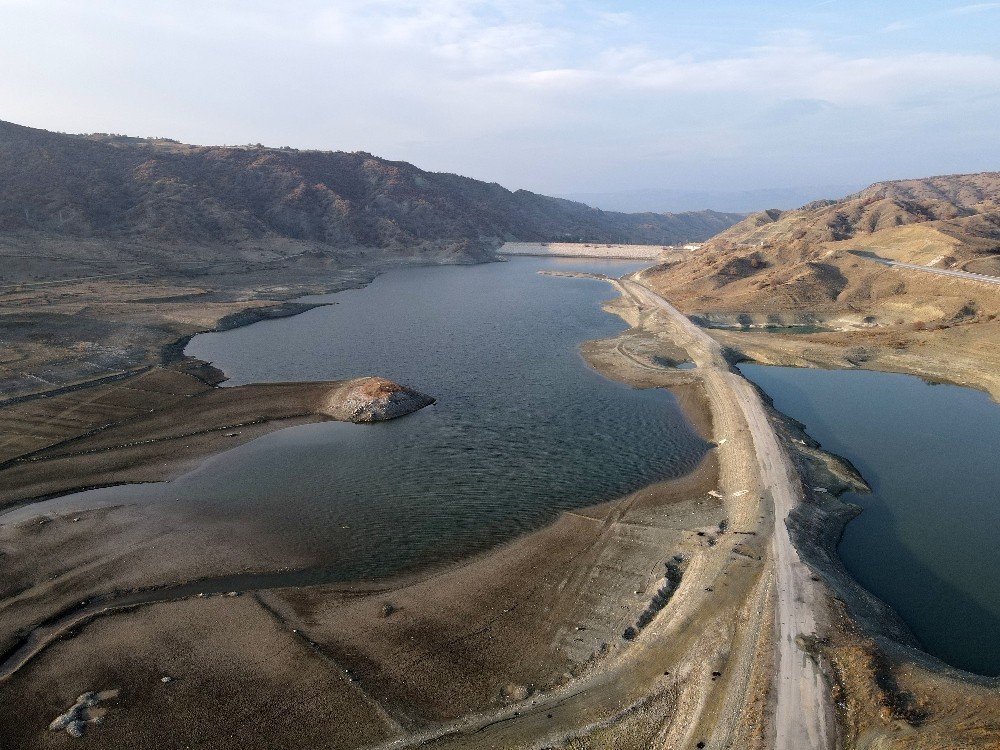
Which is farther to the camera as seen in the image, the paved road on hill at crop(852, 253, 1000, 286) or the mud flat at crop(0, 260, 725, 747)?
the paved road on hill at crop(852, 253, 1000, 286)

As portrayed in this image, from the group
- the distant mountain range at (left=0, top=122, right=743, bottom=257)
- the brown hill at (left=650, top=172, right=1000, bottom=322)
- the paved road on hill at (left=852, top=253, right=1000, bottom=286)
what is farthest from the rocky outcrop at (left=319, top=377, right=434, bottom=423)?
the distant mountain range at (left=0, top=122, right=743, bottom=257)

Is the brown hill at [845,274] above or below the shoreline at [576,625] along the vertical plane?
above

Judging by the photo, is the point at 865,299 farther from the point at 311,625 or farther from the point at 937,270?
the point at 311,625

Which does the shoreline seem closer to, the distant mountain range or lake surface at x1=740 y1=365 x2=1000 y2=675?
lake surface at x1=740 y1=365 x2=1000 y2=675

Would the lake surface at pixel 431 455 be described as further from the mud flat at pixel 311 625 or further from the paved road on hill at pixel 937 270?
the paved road on hill at pixel 937 270

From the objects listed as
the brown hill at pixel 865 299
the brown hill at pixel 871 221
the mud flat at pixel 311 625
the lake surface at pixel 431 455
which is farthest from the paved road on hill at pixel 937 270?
the mud flat at pixel 311 625

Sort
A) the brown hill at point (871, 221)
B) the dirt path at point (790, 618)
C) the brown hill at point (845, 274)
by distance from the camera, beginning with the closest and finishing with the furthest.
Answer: the dirt path at point (790, 618) → the brown hill at point (845, 274) → the brown hill at point (871, 221)

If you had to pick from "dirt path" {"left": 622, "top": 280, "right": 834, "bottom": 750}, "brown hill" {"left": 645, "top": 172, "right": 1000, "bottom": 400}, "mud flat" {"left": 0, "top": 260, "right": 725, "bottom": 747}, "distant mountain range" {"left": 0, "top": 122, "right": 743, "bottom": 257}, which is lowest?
"mud flat" {"left": 0, "top": 260, "right": 725, "bottom": 747}
